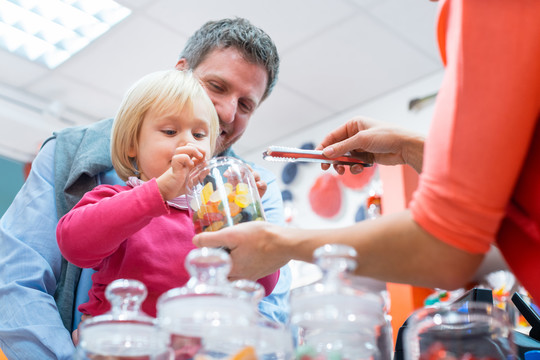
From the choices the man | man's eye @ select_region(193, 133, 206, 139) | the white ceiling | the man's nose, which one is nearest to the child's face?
man's eye @ select_region(193, 133, 206, 139)

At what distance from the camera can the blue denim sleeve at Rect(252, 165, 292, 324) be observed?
134 centimetres

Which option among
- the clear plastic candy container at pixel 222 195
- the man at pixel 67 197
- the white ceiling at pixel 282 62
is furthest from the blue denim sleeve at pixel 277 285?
the white ceiling at pixel 282 62

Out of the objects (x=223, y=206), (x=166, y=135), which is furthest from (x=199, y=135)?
(x=223, y=206)

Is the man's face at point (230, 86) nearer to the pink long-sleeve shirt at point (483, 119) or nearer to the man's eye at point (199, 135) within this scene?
the man's eye at point (199, 135)

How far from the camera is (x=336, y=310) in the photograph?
1.87 ft

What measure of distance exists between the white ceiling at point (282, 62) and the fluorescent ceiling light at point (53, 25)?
57mm

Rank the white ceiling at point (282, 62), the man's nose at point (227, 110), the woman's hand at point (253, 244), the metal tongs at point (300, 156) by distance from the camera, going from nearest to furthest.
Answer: the woman's hand at point (253, 244) → the metal tongs at point (300, 156) → the man's nose at point (227, 110) → the white ceiling at point (282, 62)

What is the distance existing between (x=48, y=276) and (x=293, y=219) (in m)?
2.68

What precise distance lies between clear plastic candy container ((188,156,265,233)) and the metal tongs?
0.06m

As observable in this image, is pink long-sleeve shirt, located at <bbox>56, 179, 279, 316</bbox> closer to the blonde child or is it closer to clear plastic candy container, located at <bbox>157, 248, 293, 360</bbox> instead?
the blonde child

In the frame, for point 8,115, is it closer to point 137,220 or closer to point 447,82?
point 137,220

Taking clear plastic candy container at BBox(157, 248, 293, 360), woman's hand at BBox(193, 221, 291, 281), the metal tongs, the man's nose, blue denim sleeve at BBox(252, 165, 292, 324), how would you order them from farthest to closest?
the man's nose < blue denim sleeve at BBox(252, 165, 292, 324) < the metal tongs < woman's hand at BBox(193, 221, 291, 281) < clear plastic candy container at BBox(157, 248, 293, 360)

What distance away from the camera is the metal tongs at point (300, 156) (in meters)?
1.07

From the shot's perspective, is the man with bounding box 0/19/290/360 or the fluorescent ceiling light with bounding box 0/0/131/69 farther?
the fluorescent ceiling light with bounding box 0/0/131/69
